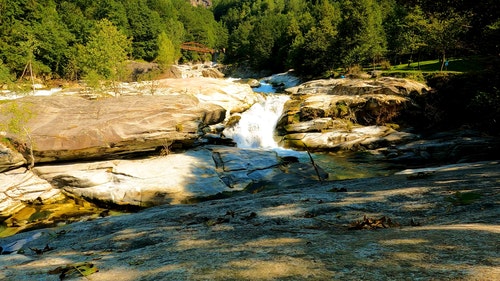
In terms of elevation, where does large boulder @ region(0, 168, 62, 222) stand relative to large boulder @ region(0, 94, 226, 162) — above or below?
below

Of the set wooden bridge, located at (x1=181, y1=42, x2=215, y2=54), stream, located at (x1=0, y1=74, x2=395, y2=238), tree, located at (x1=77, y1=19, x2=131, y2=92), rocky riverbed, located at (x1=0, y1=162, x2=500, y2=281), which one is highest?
wooden bridge, located at (x1=181, y1=42, x2=215, y2=54)

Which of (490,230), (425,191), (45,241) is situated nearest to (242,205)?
(425,191)

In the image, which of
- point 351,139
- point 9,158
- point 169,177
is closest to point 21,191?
Answer: point 9,158

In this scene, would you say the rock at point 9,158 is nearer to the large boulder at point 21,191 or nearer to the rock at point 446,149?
the large boulder at point 21,191

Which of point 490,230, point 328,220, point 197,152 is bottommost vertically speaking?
Result: point 197,152

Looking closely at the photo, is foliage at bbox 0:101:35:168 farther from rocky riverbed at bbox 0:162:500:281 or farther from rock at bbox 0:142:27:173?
rocky riverbed at bbox 0:162:500:281

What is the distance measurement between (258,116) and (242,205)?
25065 millimetres

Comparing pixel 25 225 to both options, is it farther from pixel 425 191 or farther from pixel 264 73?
pixel 264 73

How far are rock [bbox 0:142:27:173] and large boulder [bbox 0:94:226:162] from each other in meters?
0.63

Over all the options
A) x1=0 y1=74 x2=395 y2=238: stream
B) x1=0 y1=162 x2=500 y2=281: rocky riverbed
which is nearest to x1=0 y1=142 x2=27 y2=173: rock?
x1=0 y1=74 x2=395 y2=238: stream

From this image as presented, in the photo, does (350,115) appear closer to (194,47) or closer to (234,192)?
(234,192)

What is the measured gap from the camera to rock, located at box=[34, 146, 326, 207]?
56.7ft

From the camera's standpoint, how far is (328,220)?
6.42m

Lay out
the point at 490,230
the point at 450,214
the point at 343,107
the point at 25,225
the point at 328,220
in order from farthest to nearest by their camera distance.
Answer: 1. the point at 343,107
2. the point at 25,225
3. the point at 328,220
4. the point at 450,214
5. the point at 490,230
